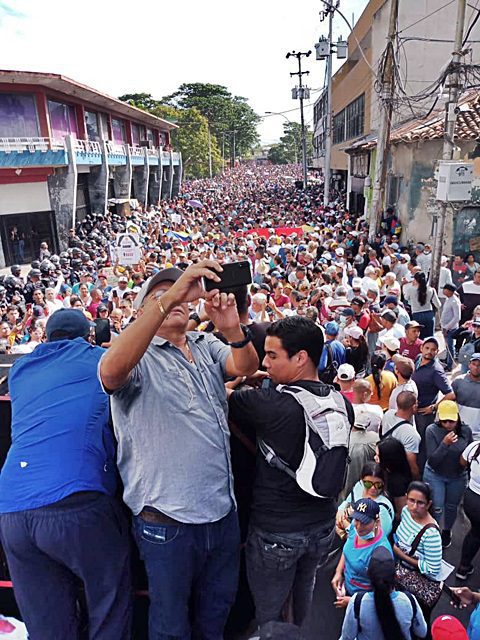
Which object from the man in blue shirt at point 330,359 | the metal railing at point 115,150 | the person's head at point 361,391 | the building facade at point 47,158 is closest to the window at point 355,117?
the building facade at point 47,158

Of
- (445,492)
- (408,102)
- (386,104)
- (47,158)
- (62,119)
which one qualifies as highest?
(62,119)

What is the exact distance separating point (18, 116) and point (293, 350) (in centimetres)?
2191

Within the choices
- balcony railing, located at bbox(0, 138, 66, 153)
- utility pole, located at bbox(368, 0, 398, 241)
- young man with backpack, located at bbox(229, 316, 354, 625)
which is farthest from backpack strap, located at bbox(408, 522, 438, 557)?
balcony railing, located at bbox(0, 138, 66, 153)

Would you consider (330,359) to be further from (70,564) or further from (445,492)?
(70,564)

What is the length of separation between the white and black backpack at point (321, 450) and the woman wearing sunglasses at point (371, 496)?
1.49m

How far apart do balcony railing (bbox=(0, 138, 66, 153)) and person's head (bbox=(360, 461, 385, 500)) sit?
18824mm

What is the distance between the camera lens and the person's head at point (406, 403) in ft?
12.6

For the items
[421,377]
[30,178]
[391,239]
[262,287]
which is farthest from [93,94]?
[421,377]

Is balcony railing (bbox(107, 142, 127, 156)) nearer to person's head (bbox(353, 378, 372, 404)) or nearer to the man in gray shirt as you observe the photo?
person's head (bbox(353, 378, 372, 404))

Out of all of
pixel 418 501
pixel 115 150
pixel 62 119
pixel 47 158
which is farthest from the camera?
pixel 115 150

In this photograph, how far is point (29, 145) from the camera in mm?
A: 19109

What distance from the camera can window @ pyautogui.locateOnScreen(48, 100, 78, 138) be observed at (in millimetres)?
22062

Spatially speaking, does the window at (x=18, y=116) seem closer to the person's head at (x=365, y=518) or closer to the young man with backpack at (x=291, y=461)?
Result: the person's head at (x=365, y=518)

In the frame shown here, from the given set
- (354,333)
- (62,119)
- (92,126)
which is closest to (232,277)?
(354,333)
